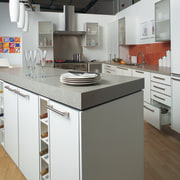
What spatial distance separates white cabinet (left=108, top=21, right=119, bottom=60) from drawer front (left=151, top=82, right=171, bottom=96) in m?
2.80

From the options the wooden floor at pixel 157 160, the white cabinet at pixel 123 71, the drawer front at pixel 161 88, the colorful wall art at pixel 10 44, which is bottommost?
the wooden floor at pixel 157 160

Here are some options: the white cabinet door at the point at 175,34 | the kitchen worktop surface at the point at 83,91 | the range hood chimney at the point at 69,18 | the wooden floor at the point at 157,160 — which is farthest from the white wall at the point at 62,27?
the kitchen worktop surface at the point at 83,91

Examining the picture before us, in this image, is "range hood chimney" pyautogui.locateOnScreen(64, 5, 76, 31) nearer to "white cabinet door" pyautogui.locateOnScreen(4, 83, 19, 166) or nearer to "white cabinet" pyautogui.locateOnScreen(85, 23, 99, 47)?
"white cabinet" pyautogui.locateOnScreen(85, 23, 99, 47)

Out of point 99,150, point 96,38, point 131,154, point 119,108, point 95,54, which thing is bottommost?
point 131,154

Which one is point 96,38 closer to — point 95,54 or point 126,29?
point 95,54

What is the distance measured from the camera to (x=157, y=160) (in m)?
2.44

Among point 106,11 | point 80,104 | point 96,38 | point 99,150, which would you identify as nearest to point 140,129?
point 99,150

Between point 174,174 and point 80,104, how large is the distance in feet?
5.09

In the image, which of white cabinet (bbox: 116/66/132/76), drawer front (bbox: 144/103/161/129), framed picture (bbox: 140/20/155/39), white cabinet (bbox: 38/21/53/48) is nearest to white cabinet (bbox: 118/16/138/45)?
framed picture (bbox: 140/20/155/39)

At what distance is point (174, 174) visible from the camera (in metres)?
2.15

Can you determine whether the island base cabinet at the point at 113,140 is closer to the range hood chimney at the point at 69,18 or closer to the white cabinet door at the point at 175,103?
the white cabinet door at the point at 175,103

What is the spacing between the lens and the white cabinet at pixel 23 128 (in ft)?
5.76

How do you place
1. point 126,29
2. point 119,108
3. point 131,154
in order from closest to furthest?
point 119,108, point 131,154, point 126,29

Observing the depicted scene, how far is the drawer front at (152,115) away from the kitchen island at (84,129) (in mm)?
1648
